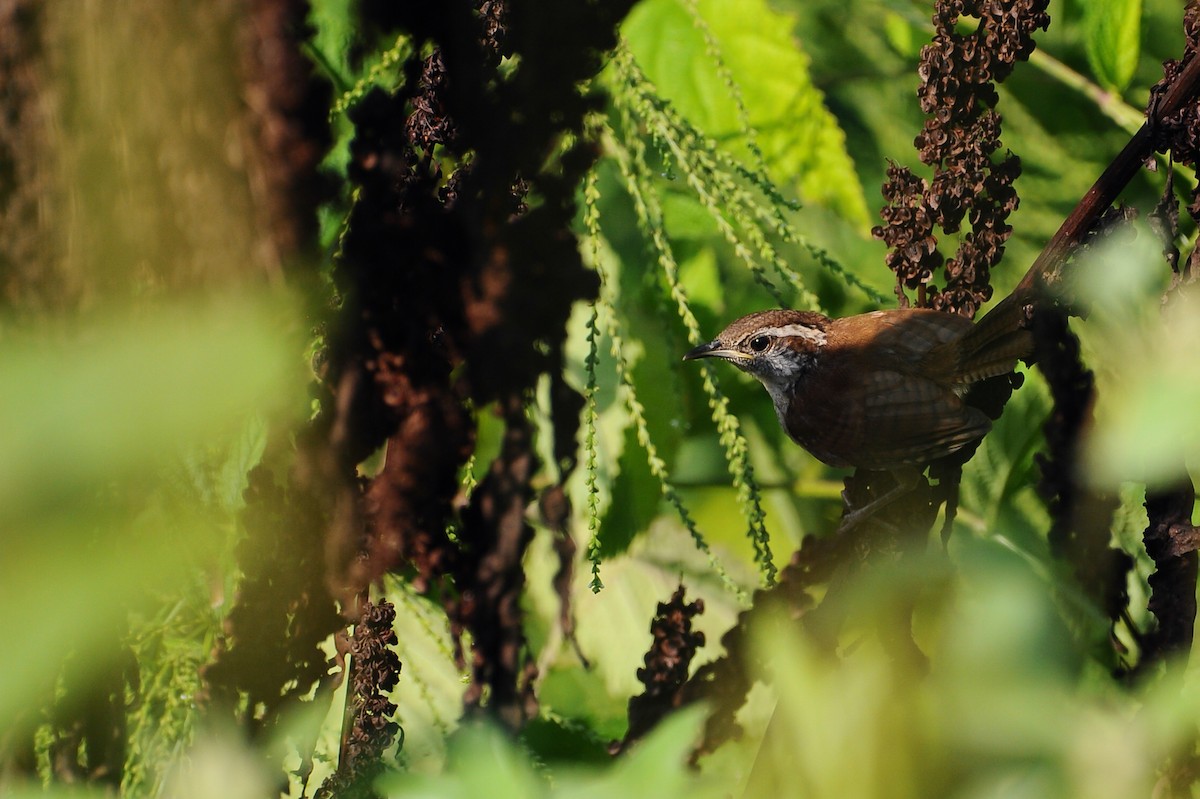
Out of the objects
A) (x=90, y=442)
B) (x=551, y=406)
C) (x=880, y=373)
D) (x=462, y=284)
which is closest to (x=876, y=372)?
(x=880, y=373)

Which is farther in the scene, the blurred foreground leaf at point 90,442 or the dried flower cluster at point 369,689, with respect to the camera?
the dried flower cluster at point 369,689

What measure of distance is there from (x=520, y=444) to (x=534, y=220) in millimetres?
237

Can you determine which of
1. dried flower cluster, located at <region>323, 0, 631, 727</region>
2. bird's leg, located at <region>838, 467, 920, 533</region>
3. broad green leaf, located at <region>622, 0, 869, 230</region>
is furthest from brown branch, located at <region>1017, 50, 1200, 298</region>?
broad green leaf, located at <region>622, 0, 869, 230</region>

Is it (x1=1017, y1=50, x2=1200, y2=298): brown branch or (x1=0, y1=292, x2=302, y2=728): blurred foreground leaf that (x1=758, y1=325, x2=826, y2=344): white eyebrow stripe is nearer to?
(x1=1017, y1=50, x2=1200, y2=298): brown branch

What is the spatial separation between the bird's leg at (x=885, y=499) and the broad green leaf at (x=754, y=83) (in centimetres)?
62

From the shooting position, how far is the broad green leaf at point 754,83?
5.26 feet

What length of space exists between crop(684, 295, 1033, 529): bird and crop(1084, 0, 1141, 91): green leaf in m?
0.64

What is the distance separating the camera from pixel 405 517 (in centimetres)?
108

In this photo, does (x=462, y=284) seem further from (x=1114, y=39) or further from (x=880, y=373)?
(x=1114, y=39)

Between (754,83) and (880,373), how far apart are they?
563mm

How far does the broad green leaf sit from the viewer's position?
1.60 m

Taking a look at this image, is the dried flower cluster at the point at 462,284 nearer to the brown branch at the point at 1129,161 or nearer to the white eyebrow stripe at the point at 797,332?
the white eyebrow stripe at the point at 797,332

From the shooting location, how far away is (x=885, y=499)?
107 cm

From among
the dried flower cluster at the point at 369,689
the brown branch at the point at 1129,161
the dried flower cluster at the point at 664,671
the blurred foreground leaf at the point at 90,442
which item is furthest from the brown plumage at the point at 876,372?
the blurred foreground leaf at the point at 90,442
